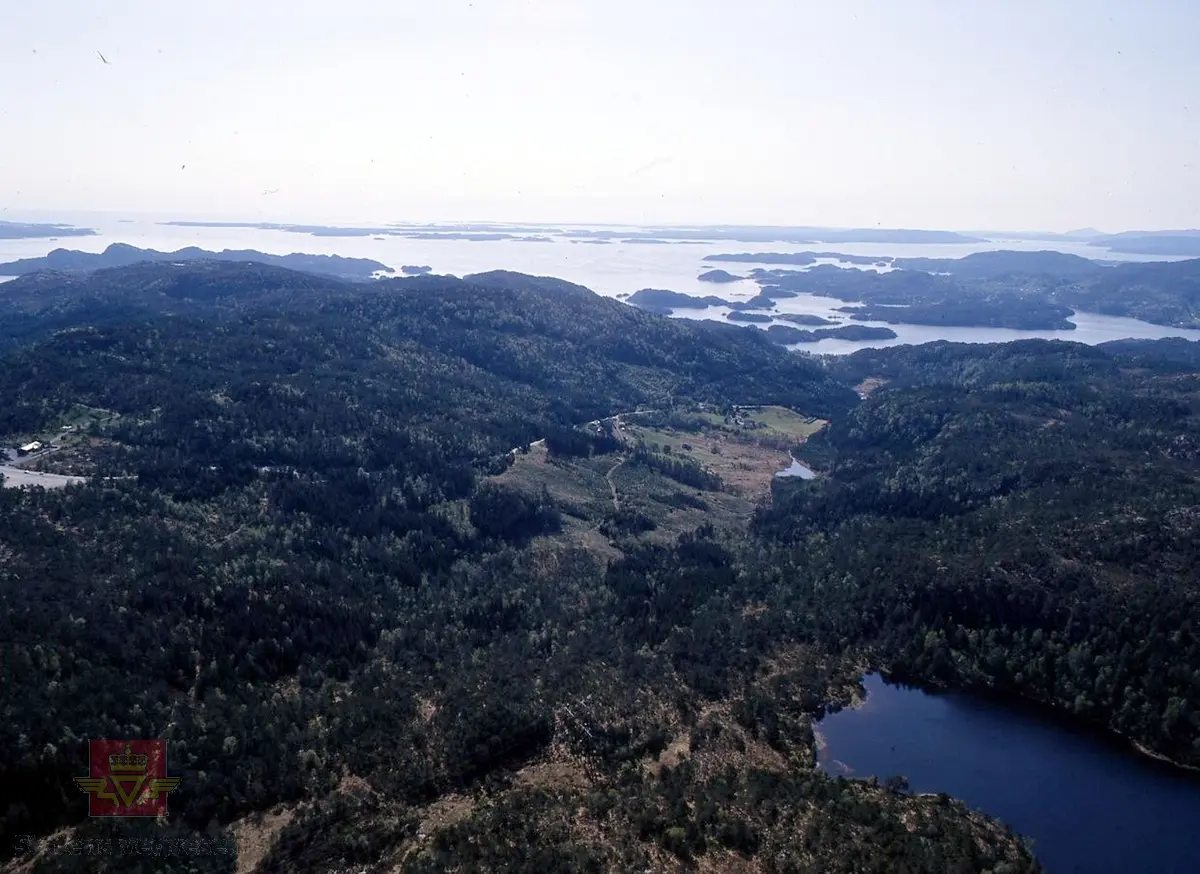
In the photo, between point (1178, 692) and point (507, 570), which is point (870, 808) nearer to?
point (1178, 692)

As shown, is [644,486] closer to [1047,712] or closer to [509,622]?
[509,622]

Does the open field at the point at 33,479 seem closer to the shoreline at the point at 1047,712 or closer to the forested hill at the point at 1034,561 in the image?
the forested hill at the point at 1034,561

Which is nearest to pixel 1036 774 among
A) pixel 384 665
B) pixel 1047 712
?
pixel 1047 712

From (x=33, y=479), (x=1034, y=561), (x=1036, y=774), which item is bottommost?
(x=1036, y=774)

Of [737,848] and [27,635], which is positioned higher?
[27,635]

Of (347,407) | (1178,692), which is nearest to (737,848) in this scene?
(1178,692)

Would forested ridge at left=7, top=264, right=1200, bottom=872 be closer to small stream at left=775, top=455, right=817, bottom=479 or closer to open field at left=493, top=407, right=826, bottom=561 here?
open field at left=493, top=407, right=826, bottom=561

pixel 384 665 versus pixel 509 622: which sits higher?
pixel 384 665
